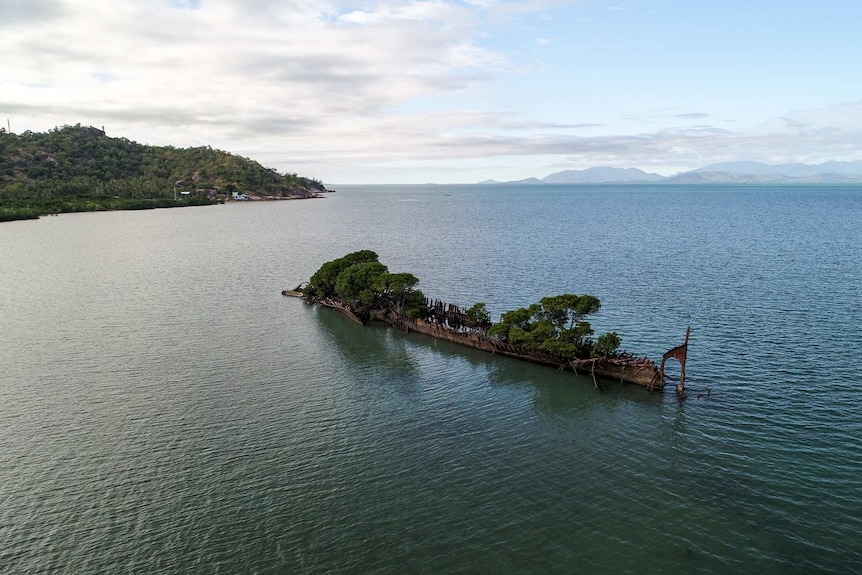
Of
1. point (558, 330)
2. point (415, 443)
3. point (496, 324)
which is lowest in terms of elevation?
point (415, 443)

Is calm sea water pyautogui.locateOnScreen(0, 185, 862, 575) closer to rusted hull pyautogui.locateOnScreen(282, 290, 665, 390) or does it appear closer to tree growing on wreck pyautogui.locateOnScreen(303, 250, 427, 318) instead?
rusted hull pyautogui.locateOnScreen(282, 290, 665, 390)

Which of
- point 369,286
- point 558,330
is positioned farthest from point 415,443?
point 369,286

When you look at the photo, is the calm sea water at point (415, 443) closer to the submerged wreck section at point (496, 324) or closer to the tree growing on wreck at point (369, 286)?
the submerged wreck section at point (496, 324)

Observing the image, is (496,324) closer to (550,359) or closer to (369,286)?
(550,359)

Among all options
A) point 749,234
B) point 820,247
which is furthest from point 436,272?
point 749,234

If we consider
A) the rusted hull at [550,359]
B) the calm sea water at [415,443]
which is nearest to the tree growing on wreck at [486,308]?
the rusted hull at [550,359]

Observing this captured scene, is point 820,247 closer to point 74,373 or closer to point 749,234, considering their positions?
point 749,234
